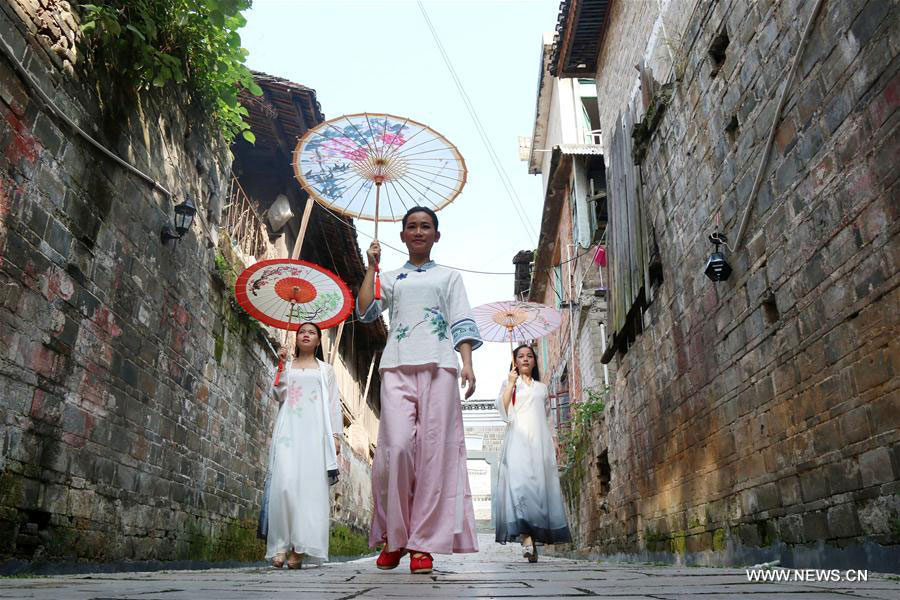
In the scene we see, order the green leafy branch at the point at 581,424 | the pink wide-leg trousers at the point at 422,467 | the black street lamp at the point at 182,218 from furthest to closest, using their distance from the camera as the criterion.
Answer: the green leafy branch at the point at 581,424, the black street lamp at the point at 182,218, the pink wide-leg trousers at the point at 422,467

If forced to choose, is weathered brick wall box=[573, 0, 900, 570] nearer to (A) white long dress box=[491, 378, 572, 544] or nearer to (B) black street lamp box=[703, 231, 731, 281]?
(B) black street lamp box=[703, 231, 731, 281]

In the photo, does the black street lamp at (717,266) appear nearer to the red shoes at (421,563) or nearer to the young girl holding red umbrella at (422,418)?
the young girl holding red umbrella at (422,418)

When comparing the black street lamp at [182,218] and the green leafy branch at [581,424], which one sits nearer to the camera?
the black street lamp at [182,218]

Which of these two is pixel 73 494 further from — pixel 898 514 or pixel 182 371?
pixel 898 514

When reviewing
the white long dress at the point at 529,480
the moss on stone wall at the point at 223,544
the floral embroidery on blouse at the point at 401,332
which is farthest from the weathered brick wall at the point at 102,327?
the white long dress at the point at 529,480

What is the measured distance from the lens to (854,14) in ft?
12.1

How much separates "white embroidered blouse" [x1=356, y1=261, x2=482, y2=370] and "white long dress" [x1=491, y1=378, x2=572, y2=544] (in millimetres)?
2594

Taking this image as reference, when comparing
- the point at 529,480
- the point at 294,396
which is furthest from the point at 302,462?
the point at 529,480

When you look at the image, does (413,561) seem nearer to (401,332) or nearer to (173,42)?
(401,332)

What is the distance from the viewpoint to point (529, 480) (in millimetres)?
6215

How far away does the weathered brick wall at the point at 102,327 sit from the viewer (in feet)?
13.0

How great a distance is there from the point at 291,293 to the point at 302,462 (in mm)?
2626

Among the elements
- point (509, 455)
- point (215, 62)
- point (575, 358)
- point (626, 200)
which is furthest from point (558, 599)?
point (575, 358)

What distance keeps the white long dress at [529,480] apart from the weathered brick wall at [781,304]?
1172 millimetres
